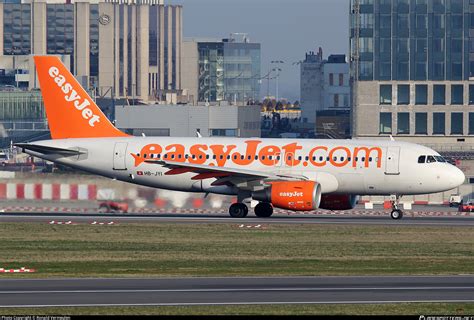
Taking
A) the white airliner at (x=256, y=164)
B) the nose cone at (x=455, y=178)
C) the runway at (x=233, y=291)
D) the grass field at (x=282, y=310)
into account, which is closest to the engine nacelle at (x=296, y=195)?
the white airliner at (x=256, y=164)

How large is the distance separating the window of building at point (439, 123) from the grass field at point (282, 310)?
107563mm

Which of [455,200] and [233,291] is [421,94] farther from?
[233,291]

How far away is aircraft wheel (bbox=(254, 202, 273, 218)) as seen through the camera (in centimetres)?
6581

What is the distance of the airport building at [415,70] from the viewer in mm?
136125

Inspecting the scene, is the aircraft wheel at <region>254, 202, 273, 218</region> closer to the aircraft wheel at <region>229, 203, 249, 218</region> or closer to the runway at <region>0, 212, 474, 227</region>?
the runway at <region>0, 212, 474, 227</region>

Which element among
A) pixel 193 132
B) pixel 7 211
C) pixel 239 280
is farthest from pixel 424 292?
pixel 193 132

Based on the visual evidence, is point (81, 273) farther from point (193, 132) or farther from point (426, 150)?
point (193, 132)

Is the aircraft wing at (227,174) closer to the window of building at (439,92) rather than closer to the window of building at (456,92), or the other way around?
the window of building at (439,92)

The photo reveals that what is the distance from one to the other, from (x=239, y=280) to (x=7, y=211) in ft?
112

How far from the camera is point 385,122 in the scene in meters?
138

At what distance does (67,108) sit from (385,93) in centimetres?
7432

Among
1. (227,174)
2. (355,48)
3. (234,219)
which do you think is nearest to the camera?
(227,174)

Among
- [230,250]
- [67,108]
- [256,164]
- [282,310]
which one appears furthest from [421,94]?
[282,310]

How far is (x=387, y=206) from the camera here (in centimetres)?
8494
